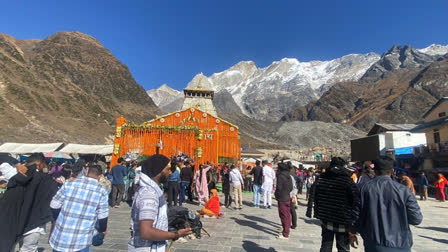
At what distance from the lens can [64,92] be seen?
165 feet

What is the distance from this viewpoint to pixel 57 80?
53.3 m

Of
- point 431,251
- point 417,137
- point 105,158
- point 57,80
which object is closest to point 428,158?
point 417,137

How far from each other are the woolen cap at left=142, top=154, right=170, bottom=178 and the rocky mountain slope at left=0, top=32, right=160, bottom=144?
33.3 metres

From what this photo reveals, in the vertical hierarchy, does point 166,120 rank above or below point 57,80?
below

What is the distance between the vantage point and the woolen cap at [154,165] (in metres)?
2.27

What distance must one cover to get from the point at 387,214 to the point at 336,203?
0.71 meters

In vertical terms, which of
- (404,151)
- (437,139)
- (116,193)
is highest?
(437,139)

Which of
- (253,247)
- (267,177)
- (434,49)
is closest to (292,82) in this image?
(434,49)

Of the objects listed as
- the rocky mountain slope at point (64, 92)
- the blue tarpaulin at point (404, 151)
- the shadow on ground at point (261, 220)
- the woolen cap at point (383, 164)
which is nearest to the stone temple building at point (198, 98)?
the rocky mountain slope at point (64, 92)

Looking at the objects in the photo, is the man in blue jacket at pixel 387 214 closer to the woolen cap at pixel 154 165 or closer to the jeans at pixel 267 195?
the woolen cap at pixel 154 165

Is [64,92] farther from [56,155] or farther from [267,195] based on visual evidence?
[267,195]

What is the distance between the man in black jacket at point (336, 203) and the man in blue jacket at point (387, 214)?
0.97 ft

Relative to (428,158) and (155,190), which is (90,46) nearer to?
(428,158)

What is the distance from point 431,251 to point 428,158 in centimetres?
2026
